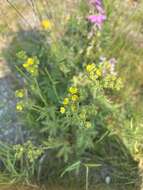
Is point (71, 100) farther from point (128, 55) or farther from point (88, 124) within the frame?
point (128, 55)

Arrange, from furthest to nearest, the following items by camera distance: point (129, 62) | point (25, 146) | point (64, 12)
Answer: point (64, 12), point (129, 62), point (25, 146)

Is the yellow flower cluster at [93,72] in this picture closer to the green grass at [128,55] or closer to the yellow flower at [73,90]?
the yellow flower at [73,90]

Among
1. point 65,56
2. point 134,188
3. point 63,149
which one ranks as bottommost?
point 134,188

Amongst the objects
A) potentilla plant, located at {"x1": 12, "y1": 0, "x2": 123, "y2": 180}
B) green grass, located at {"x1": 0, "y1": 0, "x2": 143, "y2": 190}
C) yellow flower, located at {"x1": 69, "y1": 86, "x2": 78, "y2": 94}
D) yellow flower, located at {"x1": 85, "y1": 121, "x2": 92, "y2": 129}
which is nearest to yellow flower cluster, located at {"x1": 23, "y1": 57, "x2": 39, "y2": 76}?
potentilla plant, located at {"x1": 12, "y1": 0, "x2": 123, "y2": 180}

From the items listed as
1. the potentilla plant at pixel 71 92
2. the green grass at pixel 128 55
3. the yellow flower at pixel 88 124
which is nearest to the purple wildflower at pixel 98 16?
the potentilla plant at pixel 71 92

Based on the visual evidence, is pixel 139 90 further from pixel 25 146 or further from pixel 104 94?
pixel 25 146

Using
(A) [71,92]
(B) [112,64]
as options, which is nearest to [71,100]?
(A) [71,92]

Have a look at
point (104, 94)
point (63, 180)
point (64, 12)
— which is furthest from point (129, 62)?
point (63, 180)

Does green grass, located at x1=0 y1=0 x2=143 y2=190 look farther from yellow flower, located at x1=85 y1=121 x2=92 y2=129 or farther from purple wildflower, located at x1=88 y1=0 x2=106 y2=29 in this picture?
yellow flower, located at x1=85 y1=121 x2=92 y2=129
